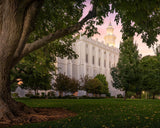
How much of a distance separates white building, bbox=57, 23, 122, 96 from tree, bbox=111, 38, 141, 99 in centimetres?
2800

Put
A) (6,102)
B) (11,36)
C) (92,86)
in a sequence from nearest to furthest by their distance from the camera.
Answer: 1. (11,36)
2. (6,102)
3. (92,86)

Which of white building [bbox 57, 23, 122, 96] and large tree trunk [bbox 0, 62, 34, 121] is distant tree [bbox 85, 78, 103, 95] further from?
large tree trunk [bbox 0, 62, 34, 121]

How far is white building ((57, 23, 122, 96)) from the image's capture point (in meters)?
57.2

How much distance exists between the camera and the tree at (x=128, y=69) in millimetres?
25422

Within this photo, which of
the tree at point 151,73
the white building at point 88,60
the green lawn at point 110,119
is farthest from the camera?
the white building at point 88,60

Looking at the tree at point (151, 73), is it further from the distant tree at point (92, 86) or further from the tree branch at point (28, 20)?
the tree branch at point (28, 20)

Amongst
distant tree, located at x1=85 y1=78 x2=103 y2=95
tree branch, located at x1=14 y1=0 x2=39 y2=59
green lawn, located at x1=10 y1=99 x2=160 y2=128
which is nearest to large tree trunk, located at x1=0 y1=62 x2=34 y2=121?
A: tree branch, located at x1=14 y1=0 x2=39 y2=59

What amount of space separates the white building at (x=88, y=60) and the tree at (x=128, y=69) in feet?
91.9

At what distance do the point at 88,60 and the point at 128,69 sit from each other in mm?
37261

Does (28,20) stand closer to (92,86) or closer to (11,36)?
(11,36)

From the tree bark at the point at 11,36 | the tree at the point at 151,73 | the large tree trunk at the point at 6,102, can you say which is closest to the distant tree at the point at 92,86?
the tree at the point at 151,73

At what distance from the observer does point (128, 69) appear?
25531mm

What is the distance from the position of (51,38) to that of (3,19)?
2018 millimetres

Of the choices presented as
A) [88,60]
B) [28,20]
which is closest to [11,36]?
[28,20]
